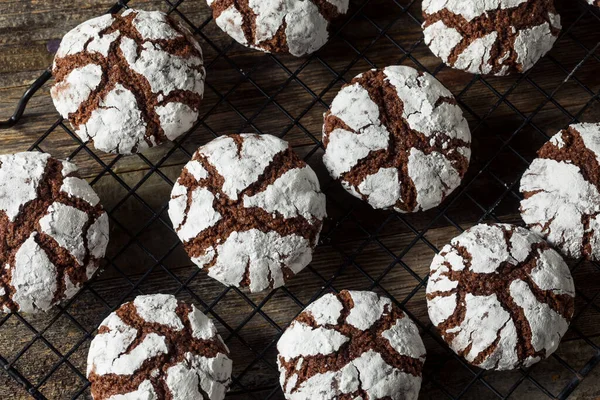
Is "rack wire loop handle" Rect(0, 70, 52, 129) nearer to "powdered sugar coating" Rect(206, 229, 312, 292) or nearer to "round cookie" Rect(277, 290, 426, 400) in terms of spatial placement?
"powdered sugar coating" Rect(206, 229, 312, 292)

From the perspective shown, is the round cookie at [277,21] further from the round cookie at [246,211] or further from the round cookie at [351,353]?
the round cookie at [351,353]

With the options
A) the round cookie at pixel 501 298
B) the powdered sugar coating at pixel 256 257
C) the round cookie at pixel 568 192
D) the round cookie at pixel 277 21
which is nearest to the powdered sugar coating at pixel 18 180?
the powdered sugar coating at pixel 256 257

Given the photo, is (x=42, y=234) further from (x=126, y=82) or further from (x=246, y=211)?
(x=246, y=211)

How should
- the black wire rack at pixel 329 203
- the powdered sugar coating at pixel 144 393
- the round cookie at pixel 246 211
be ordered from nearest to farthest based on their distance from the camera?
the powdered sugar coating at pixel 144 393 < the round cookie at pixel 246 211 < the black wire rack at pixel 329 203

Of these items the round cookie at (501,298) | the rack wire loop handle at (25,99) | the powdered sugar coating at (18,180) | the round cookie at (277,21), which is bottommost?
the round cookie at (501,298)

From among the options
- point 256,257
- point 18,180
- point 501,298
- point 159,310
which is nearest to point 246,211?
point 256,257

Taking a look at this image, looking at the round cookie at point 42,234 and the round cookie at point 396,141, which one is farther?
the round cookie at point 396,141
